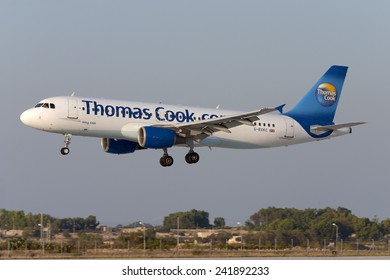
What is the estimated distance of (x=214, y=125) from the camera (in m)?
67.8

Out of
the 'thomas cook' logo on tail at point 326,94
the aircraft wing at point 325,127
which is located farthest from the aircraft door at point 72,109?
the 'thomas cook' logo on tail at point 326,94

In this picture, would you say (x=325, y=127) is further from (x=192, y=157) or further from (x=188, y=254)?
(x=188, y=254)

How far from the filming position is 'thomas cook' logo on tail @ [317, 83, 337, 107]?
252ft

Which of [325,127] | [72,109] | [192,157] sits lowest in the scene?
[192,157]

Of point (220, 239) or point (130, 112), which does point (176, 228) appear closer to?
point (220, 239)

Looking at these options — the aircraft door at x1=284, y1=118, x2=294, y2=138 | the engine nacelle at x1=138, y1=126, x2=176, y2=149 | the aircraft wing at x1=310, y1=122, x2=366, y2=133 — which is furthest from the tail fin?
the engine nacelle at x1=138, y1=126, x2=176, y2=149

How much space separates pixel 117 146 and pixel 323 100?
1526 centimetres

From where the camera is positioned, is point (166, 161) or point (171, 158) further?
point (171, 158)

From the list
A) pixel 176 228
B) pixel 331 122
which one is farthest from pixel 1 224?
pixel 331 122

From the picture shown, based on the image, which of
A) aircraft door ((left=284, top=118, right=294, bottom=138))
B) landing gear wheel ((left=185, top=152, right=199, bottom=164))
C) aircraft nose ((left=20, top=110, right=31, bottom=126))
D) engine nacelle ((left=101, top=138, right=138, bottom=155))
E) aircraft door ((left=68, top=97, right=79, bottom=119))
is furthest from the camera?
aircraft door ((left=284, top=118, right=294, bottom=138))

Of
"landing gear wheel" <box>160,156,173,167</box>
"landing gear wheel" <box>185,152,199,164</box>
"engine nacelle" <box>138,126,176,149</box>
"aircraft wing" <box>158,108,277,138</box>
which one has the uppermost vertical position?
"aircraft wing" <box>158,108,277,138</box>

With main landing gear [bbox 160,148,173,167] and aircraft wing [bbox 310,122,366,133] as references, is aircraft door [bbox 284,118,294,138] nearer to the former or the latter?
aircraft wing [bbox 310,122,366,133]

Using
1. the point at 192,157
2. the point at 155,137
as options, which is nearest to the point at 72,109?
the point at 155,137

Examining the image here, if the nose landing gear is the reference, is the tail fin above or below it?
above
